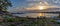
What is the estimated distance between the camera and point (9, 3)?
356cm

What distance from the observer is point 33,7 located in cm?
348

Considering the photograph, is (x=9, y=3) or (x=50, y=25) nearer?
(x=50, y=25)

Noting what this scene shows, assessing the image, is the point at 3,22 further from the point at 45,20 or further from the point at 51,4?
the point at 51,4

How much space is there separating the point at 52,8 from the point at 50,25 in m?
0.46

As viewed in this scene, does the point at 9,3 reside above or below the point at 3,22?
above

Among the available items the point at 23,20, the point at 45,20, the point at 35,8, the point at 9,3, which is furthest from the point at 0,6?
the point at 45,20

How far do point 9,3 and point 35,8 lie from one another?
73 centimetres

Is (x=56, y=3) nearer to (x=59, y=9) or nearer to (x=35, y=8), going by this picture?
(x=59, y=9)

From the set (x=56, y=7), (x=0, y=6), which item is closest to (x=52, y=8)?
(x=56, y=7)

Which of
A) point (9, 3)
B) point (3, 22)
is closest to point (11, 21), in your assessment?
point (3, 22)

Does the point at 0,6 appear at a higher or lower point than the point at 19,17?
higher

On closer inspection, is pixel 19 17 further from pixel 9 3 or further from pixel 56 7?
pixel 56 7

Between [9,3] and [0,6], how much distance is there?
0.85 ft

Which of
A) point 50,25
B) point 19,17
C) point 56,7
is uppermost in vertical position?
point 56,7
